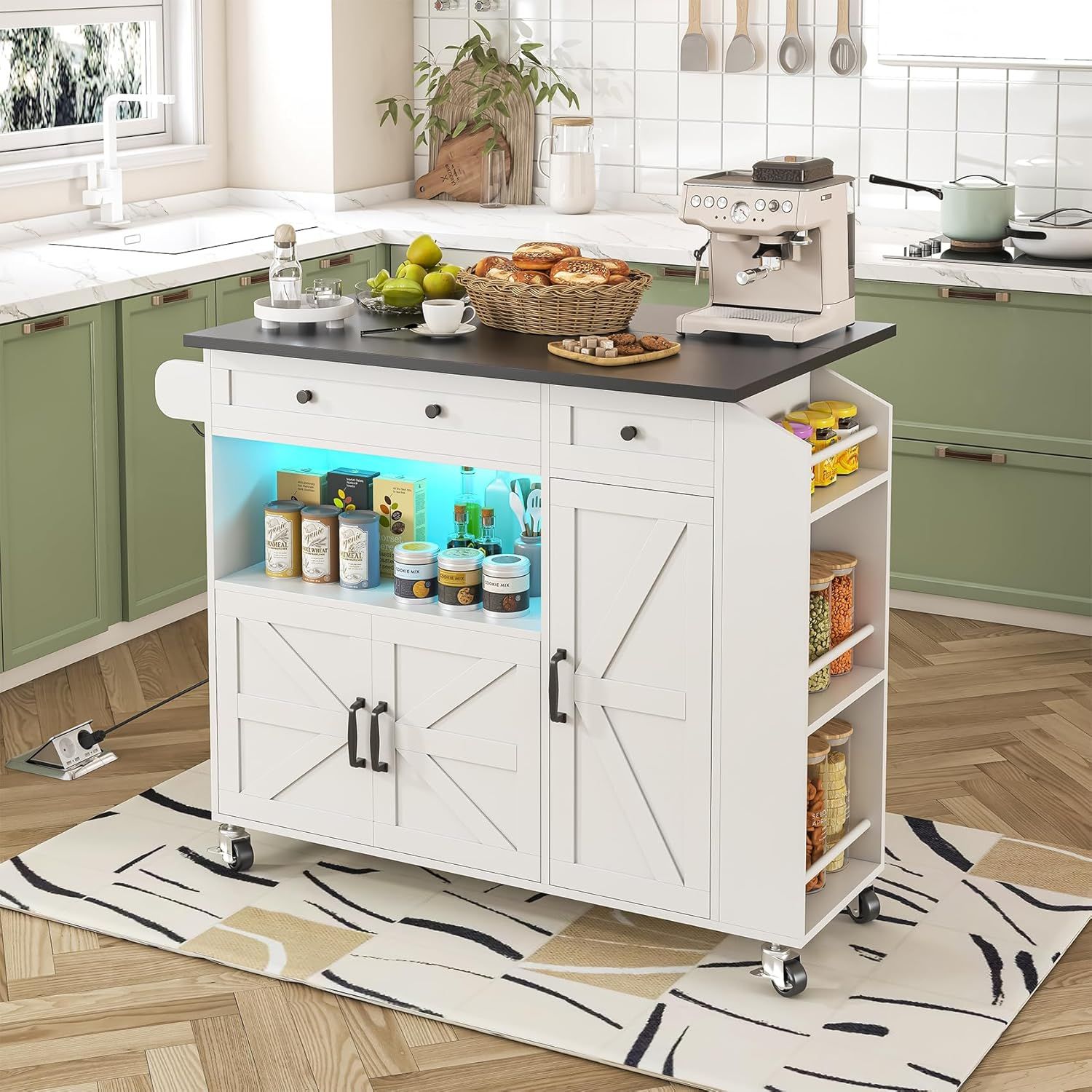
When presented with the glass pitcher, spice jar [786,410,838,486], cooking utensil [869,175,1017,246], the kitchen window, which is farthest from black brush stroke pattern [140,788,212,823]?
the glass pitcher

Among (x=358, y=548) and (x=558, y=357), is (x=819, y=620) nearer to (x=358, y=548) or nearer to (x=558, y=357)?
(x=558, y=357)

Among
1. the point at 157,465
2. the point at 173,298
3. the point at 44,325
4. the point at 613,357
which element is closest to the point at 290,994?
the point at 613,357

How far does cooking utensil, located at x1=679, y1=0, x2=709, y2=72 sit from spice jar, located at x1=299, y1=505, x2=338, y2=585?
2.76 metres

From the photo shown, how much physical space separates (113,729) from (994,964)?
197 cm

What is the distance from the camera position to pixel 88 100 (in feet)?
17.3

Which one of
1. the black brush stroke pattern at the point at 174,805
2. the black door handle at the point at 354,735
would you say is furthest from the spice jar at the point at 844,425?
the black brush stroke pattern at the point at 174,805

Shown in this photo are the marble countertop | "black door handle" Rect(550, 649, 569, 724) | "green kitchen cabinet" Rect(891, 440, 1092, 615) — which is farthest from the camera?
"green kitchen cabinet" Rect(891, 440, 1092, 615)

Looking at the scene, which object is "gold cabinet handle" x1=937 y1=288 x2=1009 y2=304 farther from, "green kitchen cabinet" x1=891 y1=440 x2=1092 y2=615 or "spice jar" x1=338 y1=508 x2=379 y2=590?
"spice jar" x1=338 y1=508 x2=379 y2=590

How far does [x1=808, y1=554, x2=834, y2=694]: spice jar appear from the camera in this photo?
9.49ft

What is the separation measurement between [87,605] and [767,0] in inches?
107

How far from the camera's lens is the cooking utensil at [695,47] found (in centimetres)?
534

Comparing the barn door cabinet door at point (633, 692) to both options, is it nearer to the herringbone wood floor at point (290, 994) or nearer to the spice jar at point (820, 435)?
the spice jar at point (820, 435)

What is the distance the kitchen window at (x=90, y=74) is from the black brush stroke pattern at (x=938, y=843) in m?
3.15

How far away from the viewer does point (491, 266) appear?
3.20m
